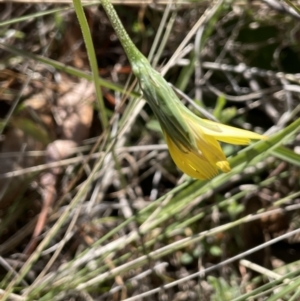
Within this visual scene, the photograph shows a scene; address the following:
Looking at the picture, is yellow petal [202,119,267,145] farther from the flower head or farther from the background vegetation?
the background vegetation

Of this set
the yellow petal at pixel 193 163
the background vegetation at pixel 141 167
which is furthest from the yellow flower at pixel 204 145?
the background vegetation at pixel 141 167

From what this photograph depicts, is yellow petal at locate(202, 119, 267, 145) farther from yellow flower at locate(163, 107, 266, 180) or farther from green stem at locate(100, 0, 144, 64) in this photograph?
green stem at locate(100, 0, 144, 64)

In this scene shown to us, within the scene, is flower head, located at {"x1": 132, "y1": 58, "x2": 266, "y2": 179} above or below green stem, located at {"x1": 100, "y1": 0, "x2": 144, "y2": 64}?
below

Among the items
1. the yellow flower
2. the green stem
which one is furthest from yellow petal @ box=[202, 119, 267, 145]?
the green stem

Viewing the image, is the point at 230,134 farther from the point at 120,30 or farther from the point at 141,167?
the point at 141,167

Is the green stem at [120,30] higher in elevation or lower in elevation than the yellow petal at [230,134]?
higher

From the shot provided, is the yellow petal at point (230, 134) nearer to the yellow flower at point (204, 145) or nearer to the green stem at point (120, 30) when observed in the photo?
the yellow flower at point (204, 145)

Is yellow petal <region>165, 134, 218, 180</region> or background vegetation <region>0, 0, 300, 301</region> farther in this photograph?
background vegetation <region>0, 0, 300, 301</region>
